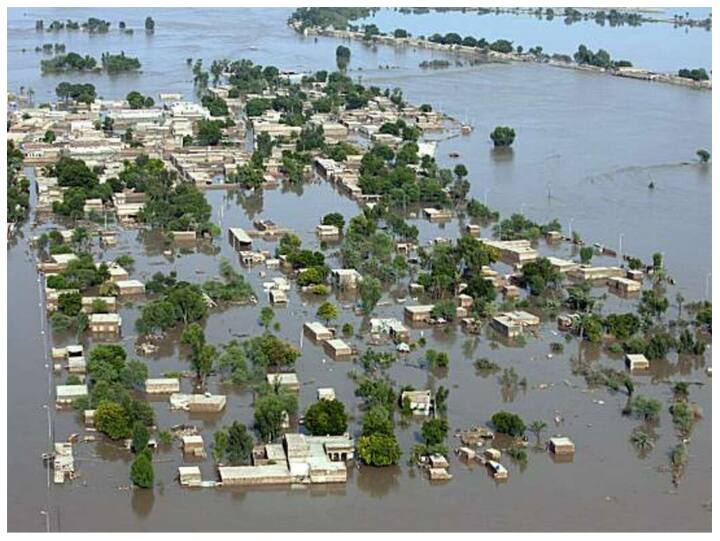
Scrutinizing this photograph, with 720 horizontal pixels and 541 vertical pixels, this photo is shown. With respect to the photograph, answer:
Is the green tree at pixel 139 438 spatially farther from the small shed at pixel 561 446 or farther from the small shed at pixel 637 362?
the small shed at pixel 637 362

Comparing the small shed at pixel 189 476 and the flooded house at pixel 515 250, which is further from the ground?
the flooded house at pixel 515 250

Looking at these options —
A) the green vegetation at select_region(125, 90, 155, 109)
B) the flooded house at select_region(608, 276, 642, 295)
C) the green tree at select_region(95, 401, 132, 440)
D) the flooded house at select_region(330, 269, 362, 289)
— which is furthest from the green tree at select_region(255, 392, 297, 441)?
the green vegetation at select_region(125, 90, 155, 109)

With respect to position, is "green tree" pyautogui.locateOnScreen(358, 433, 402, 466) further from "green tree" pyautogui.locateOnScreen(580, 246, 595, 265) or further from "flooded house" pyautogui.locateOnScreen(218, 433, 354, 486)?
"green tree" pyautogui.locateOnScreen(580, 246, 595, 265)

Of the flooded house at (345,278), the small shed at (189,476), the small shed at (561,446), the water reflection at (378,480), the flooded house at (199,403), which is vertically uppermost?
the flooded house at (345,278)

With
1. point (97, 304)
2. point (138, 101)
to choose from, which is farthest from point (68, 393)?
point (138, 101)

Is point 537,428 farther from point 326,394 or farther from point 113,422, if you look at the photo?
point 113,422

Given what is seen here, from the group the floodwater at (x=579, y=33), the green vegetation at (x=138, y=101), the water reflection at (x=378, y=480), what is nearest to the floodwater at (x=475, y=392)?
the water reflection at (x=378, y=480)
